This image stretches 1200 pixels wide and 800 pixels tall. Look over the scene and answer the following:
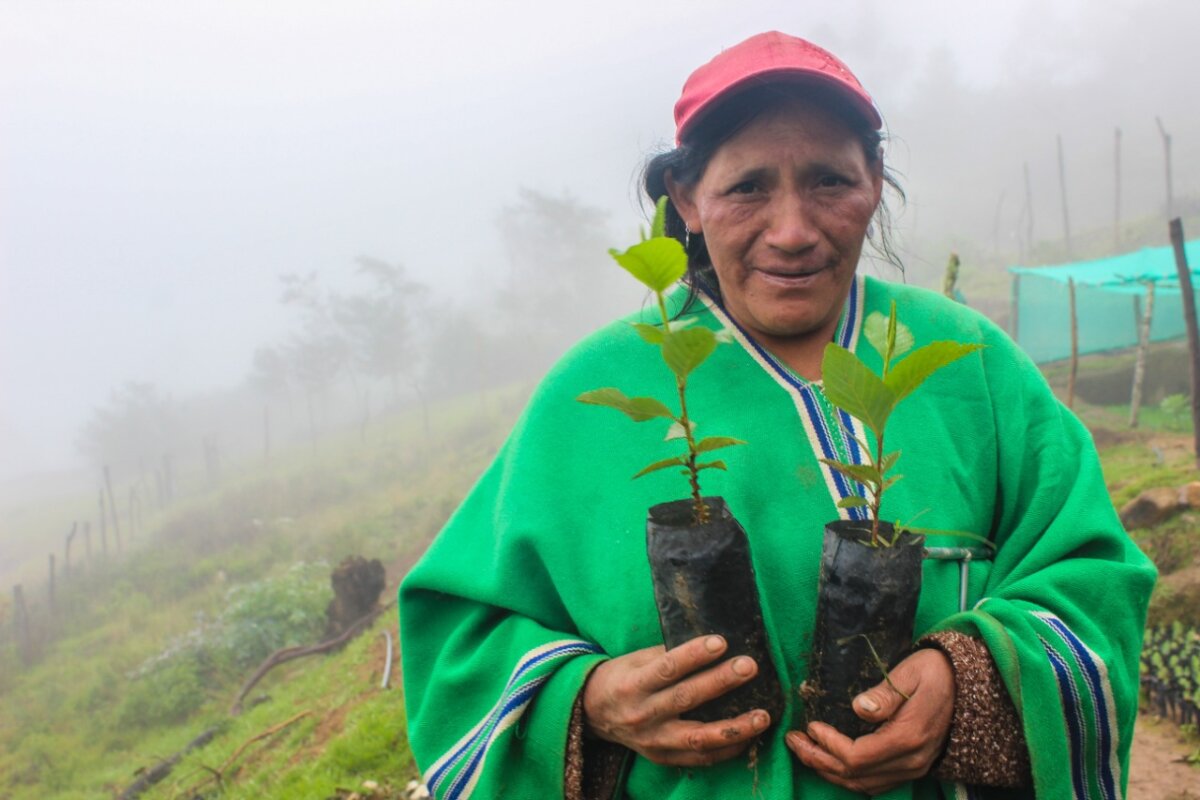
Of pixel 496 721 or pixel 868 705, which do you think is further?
pixel 496 721

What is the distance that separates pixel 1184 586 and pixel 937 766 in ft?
18.2

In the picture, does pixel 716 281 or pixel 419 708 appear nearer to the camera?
pixel 419 708

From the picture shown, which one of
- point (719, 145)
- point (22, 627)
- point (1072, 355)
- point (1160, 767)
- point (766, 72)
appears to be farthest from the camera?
point (22, 627)

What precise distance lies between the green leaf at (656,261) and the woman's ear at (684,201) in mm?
521

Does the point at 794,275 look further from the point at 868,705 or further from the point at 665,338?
the point at 868,705

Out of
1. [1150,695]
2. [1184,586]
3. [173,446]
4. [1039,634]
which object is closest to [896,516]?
[1039,634]

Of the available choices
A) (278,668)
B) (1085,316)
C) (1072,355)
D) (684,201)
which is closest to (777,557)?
(684,201)

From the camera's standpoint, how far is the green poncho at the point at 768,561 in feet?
3.66

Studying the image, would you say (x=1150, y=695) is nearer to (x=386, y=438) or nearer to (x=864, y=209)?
(x=864, y=209)

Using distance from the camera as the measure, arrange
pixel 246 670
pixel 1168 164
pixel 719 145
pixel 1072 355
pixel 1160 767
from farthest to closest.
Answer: pixel 1168 164
pixel 246 670
pixel 1072 355
pixel 1160 767
pixel 719 145

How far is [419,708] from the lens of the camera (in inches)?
56.0

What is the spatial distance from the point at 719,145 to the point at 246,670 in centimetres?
1424

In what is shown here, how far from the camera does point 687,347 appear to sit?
979 mm

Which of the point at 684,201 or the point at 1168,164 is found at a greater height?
the point at 1168,164
